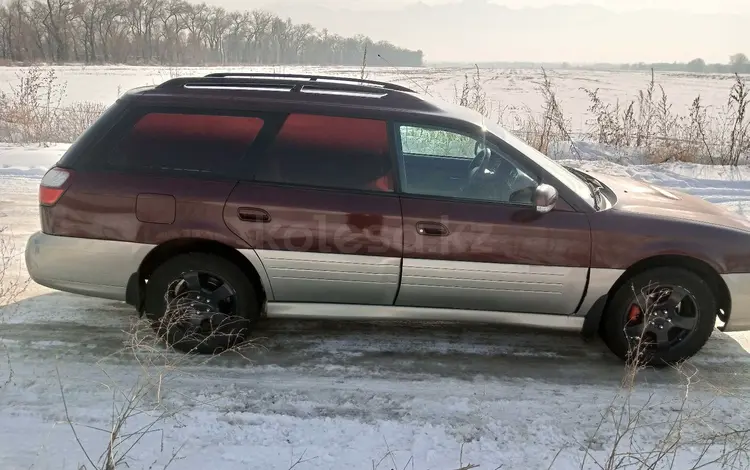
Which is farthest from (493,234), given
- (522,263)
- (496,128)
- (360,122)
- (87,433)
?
(87,433)

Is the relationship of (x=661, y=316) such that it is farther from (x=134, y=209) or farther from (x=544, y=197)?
(x=134, y=209)

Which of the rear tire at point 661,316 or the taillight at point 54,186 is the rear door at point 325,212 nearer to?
the taillight at point 54,186

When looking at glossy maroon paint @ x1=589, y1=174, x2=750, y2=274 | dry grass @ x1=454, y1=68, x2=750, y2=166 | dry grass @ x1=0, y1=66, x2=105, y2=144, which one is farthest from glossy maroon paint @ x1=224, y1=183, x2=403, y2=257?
dry grass @ x1=0, y1=66, x2=105, y2=144

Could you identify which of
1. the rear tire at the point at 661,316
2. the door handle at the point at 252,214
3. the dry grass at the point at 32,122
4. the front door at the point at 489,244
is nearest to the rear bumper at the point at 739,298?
the rear tire at the point at 661,316

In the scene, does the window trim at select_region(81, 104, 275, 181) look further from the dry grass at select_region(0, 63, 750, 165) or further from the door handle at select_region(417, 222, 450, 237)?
the dry grass at select_region(0, 63, 750, 165)

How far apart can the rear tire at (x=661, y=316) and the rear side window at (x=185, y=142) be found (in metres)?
2.67

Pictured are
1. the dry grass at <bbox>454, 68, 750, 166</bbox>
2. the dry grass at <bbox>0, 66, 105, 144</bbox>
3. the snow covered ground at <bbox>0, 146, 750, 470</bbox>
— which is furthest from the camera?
the dry grass at <bbox>0, 66, 105, 144</bbox>

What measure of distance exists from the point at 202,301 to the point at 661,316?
9.94 feet

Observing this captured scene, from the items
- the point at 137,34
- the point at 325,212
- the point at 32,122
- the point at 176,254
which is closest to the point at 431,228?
the point at 325,212

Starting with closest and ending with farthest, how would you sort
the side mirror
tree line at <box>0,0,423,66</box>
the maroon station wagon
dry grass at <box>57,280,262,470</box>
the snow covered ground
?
dry grass at <box>57,280,262,470</box> → the snow covered ground → the side mirror → the maroon station wagon → tree line at <box>0,0,423,66</box>

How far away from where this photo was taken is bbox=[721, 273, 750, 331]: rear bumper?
3.37 m

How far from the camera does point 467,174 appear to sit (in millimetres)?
3676

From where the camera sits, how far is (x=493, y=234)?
3.30 meters

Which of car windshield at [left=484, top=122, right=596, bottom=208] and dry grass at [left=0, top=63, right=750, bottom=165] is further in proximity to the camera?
dry grass at [left=0, top=63, right=750, bottom=165]
